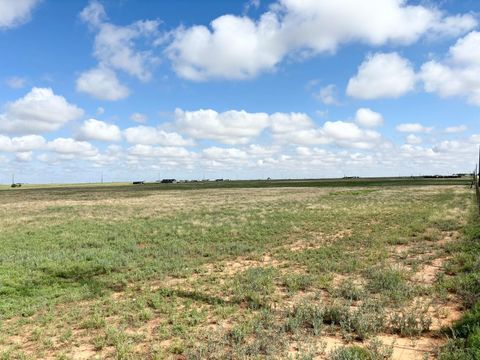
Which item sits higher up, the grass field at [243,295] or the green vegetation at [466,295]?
the green vegetation at [466,295]

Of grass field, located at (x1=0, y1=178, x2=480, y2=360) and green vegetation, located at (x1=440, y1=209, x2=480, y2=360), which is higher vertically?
green vegetation, located at (x1=440, y1=209, x2=480, y2=360)

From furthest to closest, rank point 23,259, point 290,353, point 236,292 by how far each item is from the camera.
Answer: point 23,259, point 236,292, point 290,353

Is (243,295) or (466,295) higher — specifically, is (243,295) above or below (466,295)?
below

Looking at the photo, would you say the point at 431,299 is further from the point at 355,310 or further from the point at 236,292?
the point at 236,292

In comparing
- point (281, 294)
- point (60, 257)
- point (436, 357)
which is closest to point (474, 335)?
point (436, 357)

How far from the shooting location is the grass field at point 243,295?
7.38 meters

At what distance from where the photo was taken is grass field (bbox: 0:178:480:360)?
7.38 m

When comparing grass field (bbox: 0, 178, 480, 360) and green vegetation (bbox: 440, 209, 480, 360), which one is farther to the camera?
grass field (bbox: 0, 178, 480, 360)

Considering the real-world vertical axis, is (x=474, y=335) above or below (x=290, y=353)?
above

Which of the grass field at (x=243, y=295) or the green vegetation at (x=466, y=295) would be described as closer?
the green vegetation at (x=466, y=295)

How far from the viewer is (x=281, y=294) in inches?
426

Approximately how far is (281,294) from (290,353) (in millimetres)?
3913

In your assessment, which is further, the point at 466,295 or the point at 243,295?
the point at 243,295

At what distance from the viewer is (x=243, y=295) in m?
10.6
